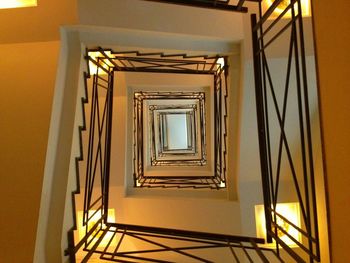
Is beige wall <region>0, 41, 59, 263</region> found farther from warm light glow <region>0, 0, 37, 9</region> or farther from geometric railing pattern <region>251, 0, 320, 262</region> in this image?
geometric railing pattern <region>251, 0, 320, 262</region>

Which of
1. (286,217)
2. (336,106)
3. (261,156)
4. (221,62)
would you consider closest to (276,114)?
(221,62)

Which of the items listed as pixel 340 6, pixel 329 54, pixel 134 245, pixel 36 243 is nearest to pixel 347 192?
pixel 329 54

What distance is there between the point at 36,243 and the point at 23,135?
0.85 metres

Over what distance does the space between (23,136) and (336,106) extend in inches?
86.9

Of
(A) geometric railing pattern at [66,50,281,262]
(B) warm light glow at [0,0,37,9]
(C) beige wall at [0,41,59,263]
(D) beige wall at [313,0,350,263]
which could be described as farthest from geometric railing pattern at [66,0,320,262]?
(B) warm light glow at [0,0,37,9]

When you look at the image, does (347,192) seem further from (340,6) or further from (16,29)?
(16,29)

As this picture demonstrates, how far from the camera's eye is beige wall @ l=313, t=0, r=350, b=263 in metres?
1.16

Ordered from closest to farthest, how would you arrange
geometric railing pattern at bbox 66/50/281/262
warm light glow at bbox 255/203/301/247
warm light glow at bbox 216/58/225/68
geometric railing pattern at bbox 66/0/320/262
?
geometric railing pattern at bbox 66/0/320/262 < geometric railing pattern at bbox 66/50/281/262 < warm light glow at bbox 216/58/225/68 < warm light glow at bbox 255/203/301/247

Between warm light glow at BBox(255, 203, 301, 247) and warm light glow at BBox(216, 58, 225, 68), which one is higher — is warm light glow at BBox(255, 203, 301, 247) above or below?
below

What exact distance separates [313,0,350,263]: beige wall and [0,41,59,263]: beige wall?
2001 mm

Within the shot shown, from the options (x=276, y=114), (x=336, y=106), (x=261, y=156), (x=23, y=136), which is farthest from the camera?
(x=276, y=114)

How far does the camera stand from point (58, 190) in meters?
A: 2.49

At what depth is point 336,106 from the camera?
1227 millimetres

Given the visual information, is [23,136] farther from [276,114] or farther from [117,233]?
[276,114]
